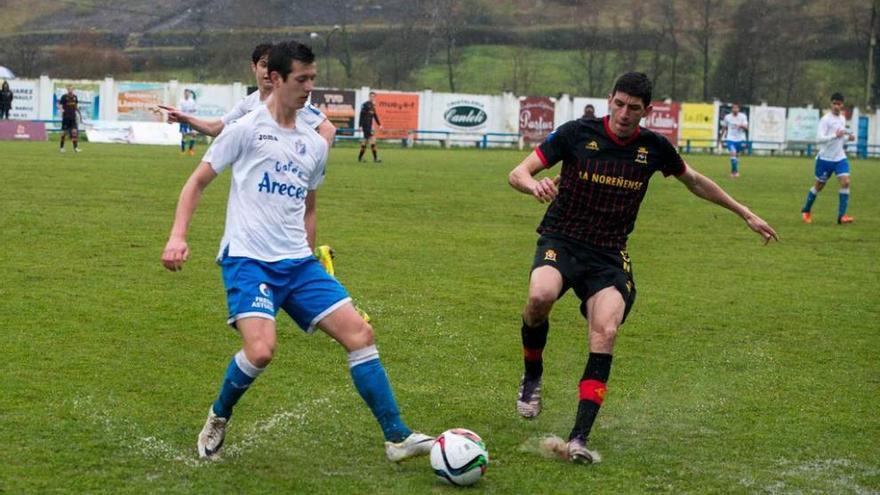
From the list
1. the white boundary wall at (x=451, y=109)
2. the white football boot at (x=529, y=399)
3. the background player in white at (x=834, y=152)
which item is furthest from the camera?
the white boundary wall at (x=451, y=109)

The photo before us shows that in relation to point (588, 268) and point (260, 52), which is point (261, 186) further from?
point (260, 52)

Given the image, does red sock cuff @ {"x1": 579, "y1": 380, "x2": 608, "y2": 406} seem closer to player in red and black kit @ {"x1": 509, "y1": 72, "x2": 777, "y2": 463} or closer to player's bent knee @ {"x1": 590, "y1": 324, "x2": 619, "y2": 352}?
player's bent knee @ {"x1": 590, "y1": 324, "x2": 619, "y2": 352}

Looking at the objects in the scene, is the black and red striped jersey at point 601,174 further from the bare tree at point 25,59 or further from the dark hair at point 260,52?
the bare tree at point 25,59

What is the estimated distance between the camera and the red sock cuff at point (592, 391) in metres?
6.37

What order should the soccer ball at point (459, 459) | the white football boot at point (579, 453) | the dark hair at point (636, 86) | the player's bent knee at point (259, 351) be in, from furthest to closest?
the dark hair at point (636, 86)
the white football boot at point (579, 453)
the player's bent knee at point (259, 351)
the soccer ball at point (459, 459)

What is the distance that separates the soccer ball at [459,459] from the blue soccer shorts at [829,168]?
51.0 feet

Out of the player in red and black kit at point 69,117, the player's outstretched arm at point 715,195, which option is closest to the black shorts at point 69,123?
the player in red and black kit at point 69,117

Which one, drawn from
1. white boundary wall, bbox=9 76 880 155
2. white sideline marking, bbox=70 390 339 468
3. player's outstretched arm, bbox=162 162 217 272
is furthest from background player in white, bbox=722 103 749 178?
player's outstretched arm, bbox=162 162 217 272

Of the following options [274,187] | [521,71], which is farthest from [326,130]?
[521,71]

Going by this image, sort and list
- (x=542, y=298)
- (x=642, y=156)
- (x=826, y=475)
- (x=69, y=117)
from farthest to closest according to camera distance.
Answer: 1. (x=69, y=117)
2. (x=642, y=156)
3. (x=542, y=298)
4. (x=826, y=475)

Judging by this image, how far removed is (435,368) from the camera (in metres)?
8.27

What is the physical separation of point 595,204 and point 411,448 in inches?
72.4

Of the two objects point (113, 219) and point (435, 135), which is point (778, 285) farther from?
point (435, 135)

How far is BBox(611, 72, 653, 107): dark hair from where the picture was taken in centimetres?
663
